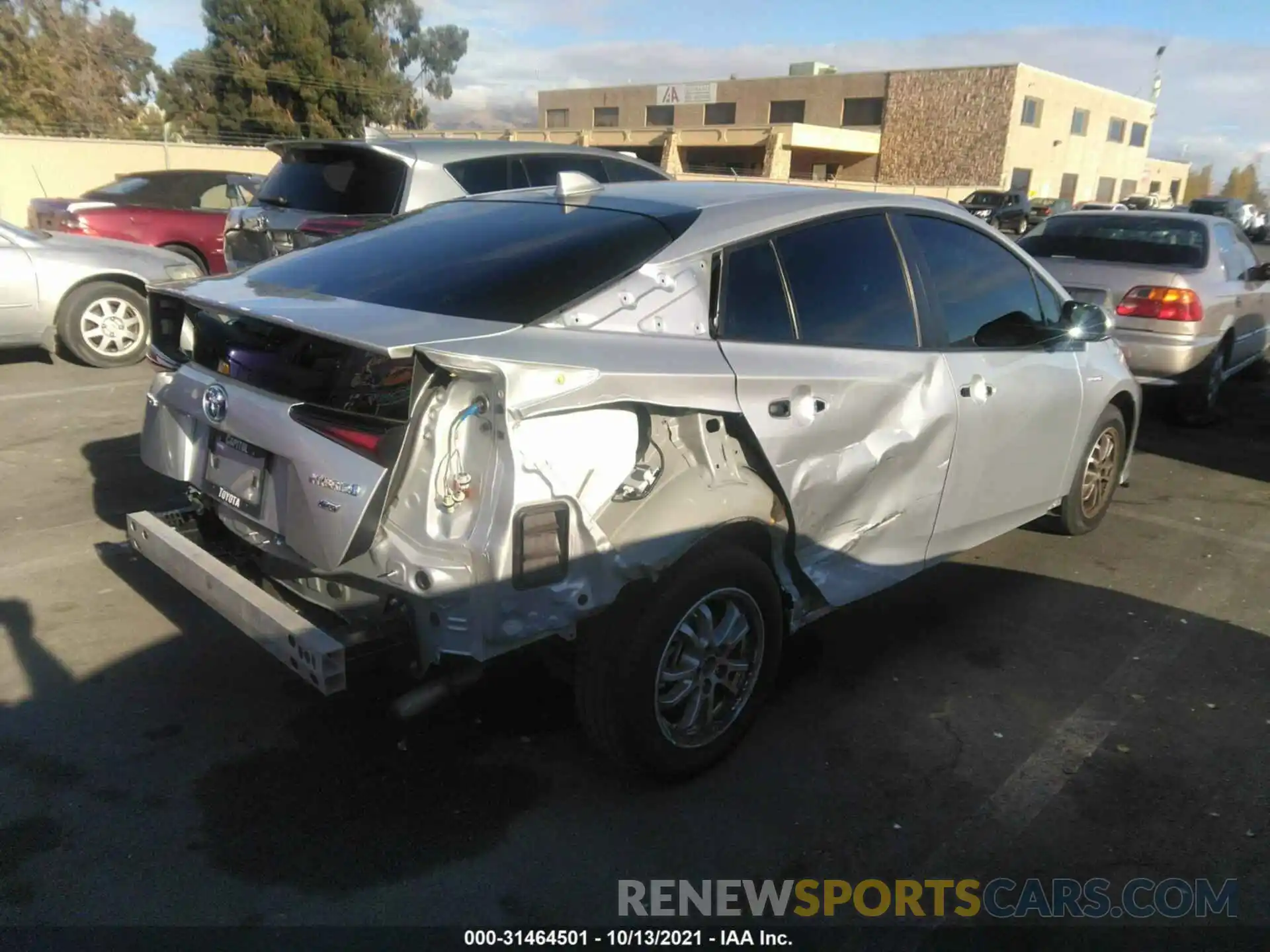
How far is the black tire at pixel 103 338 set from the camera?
8203mm

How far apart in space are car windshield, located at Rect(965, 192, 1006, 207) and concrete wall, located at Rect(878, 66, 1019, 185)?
16324 mm

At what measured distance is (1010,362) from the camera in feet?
13.6

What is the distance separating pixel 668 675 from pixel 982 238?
2.59 m

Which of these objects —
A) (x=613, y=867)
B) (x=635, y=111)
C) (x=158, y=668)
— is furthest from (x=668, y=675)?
(x=635, y=111)

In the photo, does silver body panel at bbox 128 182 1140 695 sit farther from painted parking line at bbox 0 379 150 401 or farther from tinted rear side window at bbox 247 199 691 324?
painted parking line at bbox 0 379 150 401

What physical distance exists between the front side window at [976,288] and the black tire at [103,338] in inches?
257

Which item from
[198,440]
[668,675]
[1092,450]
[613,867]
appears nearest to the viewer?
[613,867]

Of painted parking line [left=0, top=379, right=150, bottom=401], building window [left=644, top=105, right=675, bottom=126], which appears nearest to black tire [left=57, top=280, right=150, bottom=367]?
painted parking line [left=0, top=379, right=150, bottom=401]

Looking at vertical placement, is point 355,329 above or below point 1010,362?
above

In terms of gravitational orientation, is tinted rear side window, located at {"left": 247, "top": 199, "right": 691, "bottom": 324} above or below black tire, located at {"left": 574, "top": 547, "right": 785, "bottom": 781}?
above

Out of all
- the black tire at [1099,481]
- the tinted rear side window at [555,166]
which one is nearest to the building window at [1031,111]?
the tinted rear side window at [555,166]

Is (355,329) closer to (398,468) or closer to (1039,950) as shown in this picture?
(398,468)

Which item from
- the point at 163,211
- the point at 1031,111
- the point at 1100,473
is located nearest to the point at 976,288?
the point at 1100,473

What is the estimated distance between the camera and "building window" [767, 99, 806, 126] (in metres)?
58.2
